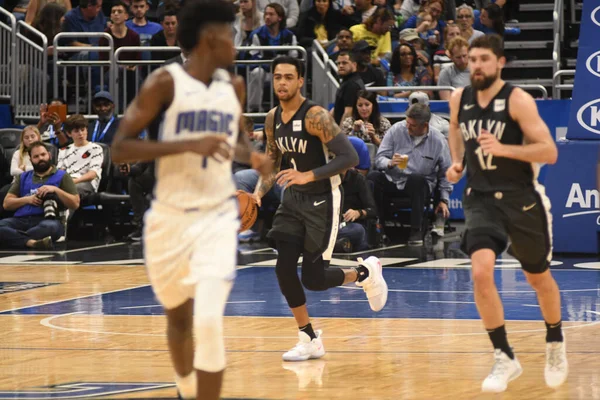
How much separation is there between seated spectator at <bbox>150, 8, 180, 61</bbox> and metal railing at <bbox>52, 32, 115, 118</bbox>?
2.36 feet

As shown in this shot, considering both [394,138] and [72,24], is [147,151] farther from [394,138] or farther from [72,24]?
[72,24]

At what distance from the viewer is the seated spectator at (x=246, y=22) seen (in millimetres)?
18172

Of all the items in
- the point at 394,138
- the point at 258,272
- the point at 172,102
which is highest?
the point at 172,102

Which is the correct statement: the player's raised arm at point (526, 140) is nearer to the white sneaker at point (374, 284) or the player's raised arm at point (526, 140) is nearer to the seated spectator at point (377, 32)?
the white sneaker at point (374, 284)

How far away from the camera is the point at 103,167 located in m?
16.2

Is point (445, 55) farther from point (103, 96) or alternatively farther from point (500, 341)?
point (500, 341)

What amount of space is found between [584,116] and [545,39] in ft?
22.0

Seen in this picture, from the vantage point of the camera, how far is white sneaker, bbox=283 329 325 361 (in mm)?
7730

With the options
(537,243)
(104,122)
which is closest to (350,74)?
(104,122)

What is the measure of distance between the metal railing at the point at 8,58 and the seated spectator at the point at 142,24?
192 centimetres

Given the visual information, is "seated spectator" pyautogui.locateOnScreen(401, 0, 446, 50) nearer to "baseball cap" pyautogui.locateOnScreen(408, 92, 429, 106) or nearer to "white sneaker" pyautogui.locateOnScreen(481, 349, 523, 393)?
"baseball cap" pyautogui.locateOnScreen(408, 92, 429, 106)

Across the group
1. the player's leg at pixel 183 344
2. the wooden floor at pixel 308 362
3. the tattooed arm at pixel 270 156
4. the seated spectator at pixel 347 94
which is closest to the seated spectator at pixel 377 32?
the seated spectator at pixel 347 94

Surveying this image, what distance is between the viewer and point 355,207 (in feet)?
46.8

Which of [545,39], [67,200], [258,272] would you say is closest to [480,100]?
[258,272]
